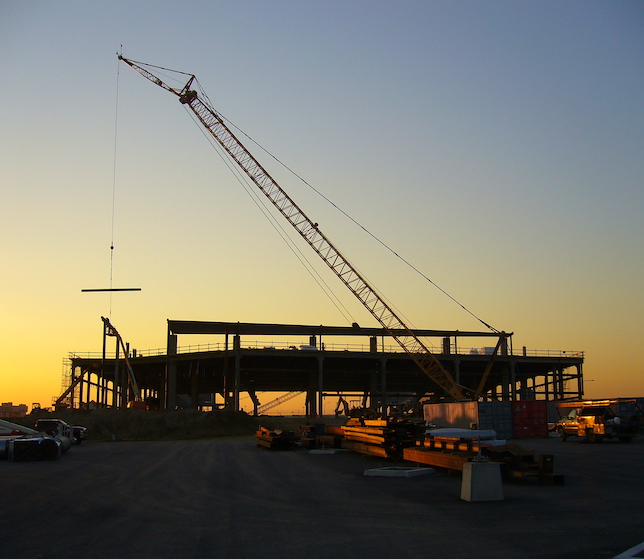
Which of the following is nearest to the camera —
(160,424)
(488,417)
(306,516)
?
(306,516)

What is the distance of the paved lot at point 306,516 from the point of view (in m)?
9.94

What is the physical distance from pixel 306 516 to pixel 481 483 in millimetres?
4306

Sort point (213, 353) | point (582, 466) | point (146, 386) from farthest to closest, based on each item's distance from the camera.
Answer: point (146, 386) < point (213, 353) < point (582, 466)

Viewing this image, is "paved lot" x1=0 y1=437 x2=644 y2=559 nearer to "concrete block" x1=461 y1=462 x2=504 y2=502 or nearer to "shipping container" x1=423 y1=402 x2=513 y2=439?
"concrete block" x1=461 y1=462 x2=504 y2=502

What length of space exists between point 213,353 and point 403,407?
24.2m

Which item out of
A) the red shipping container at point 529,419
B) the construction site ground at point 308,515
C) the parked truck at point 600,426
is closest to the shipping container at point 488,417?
the red shipping container at point 529,419

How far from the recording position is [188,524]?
471 inches

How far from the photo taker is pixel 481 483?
1439 cm

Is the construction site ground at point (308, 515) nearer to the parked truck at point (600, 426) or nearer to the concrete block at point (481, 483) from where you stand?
the concrete block at point (481, 483)

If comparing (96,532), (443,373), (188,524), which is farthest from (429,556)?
(443,373)

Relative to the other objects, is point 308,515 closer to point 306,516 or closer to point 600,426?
point 306,516

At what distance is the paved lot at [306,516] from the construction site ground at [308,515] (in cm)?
3

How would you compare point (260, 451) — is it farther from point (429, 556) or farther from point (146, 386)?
point (146, 386)

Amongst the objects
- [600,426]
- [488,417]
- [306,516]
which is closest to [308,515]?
[306,516]
